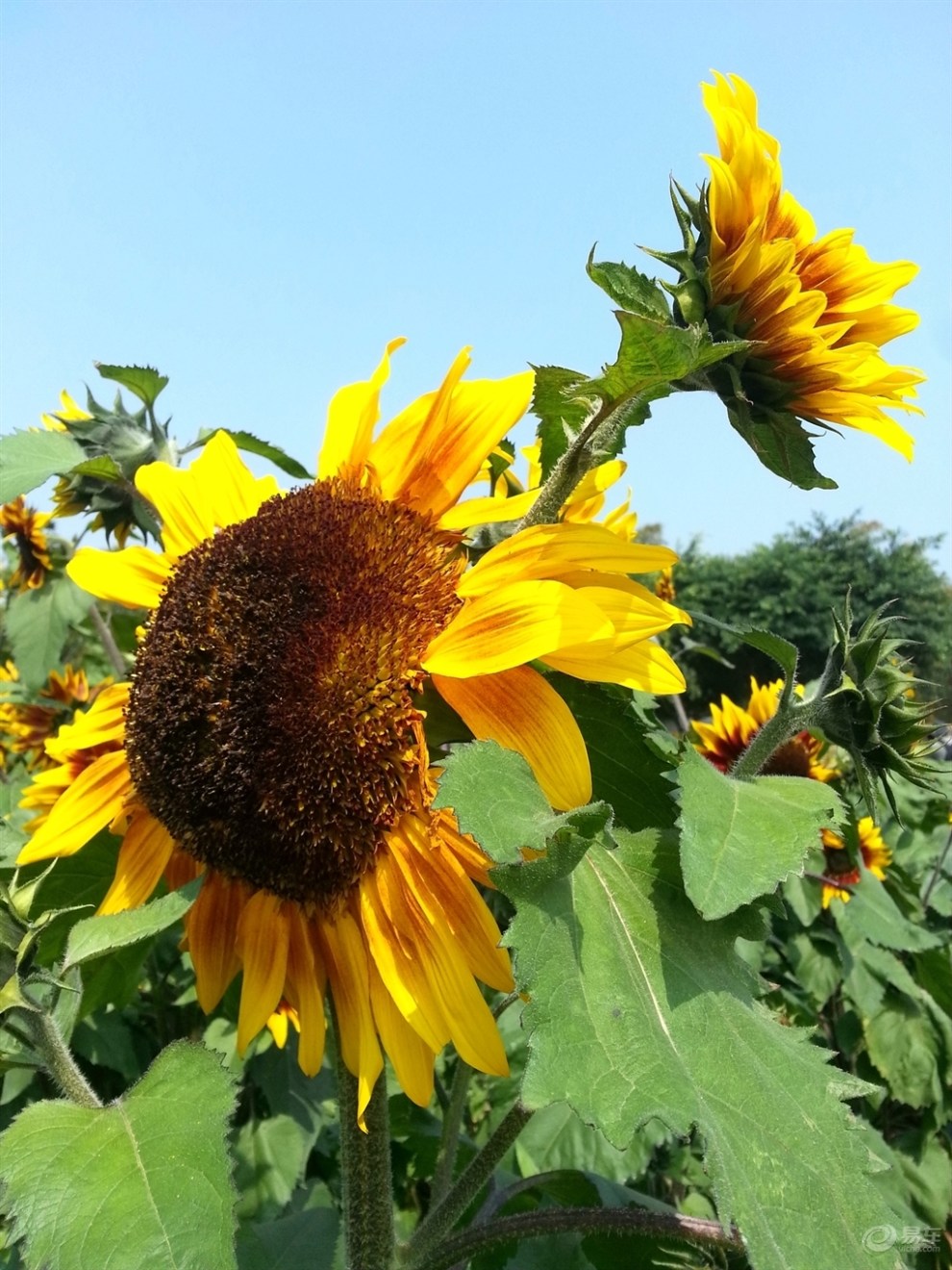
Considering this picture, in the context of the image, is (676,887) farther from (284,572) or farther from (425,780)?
(284,572)

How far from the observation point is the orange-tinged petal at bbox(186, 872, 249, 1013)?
1.04 m

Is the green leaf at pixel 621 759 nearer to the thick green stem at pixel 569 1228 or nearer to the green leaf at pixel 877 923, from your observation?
the thick green stem at pixel 569 1228

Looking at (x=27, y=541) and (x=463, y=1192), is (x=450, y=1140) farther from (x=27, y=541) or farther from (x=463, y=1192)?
(x=27, y=541)

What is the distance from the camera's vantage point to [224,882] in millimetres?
1022

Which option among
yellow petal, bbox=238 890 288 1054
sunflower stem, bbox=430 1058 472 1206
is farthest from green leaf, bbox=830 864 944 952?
yellow petal, bbox=238 890 288 1054

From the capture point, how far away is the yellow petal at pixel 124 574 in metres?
1.24

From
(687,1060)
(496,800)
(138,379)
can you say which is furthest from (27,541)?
(687,1060)

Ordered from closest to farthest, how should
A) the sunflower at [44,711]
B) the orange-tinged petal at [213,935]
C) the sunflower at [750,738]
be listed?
the orange-tinged petal at [213,935], the sunflower at [750,738], the sunflower at [44,711]

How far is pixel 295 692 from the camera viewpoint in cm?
92

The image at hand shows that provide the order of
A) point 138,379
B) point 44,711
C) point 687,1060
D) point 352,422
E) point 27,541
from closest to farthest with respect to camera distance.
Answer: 1. point 687,1060
2. point 352,422
3. point 138,379
4. point 27,541
5. point 44,711

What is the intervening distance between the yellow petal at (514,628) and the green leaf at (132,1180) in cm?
38

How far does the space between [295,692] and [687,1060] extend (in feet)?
1.46

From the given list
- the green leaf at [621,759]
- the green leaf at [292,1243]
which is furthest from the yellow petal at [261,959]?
the green leaf at [292,1243]

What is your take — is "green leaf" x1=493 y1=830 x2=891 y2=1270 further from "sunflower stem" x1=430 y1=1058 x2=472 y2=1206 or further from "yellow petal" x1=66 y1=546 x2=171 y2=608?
"yellow petal" x1=66 y1=546 x2=171 y2=608
